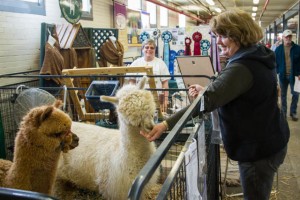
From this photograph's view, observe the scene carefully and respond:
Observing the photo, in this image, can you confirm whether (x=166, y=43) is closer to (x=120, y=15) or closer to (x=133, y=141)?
(x=120, y=15)

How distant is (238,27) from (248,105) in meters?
0.45

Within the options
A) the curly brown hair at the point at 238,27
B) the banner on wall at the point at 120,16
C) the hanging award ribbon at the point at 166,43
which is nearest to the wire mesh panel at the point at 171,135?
the curly brown hair at the point at 238,27

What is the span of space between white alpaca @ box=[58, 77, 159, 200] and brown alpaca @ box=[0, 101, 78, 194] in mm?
423

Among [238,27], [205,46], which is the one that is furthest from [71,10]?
[238,27]

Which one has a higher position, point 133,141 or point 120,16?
point 120,16

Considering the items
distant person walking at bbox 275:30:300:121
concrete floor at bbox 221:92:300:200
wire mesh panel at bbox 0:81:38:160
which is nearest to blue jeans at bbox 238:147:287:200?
concrete floor at bbox 221:92:300:200

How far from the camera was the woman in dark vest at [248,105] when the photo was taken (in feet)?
5.79

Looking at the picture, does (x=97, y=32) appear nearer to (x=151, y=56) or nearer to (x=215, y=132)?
(x=151, y=56)

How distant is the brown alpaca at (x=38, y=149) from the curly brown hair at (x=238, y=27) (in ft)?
3.89

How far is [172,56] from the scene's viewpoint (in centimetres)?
756

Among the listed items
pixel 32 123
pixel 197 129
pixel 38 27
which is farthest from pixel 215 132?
pixel 38 27

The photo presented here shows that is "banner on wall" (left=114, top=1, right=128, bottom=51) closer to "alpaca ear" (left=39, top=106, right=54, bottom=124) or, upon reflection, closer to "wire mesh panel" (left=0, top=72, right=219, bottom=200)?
"wire mesh panel" (left=0, top=72, right=219, bottom=200)

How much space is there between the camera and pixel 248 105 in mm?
1868

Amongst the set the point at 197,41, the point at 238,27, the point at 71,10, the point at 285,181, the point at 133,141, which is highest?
the point at 71,10
